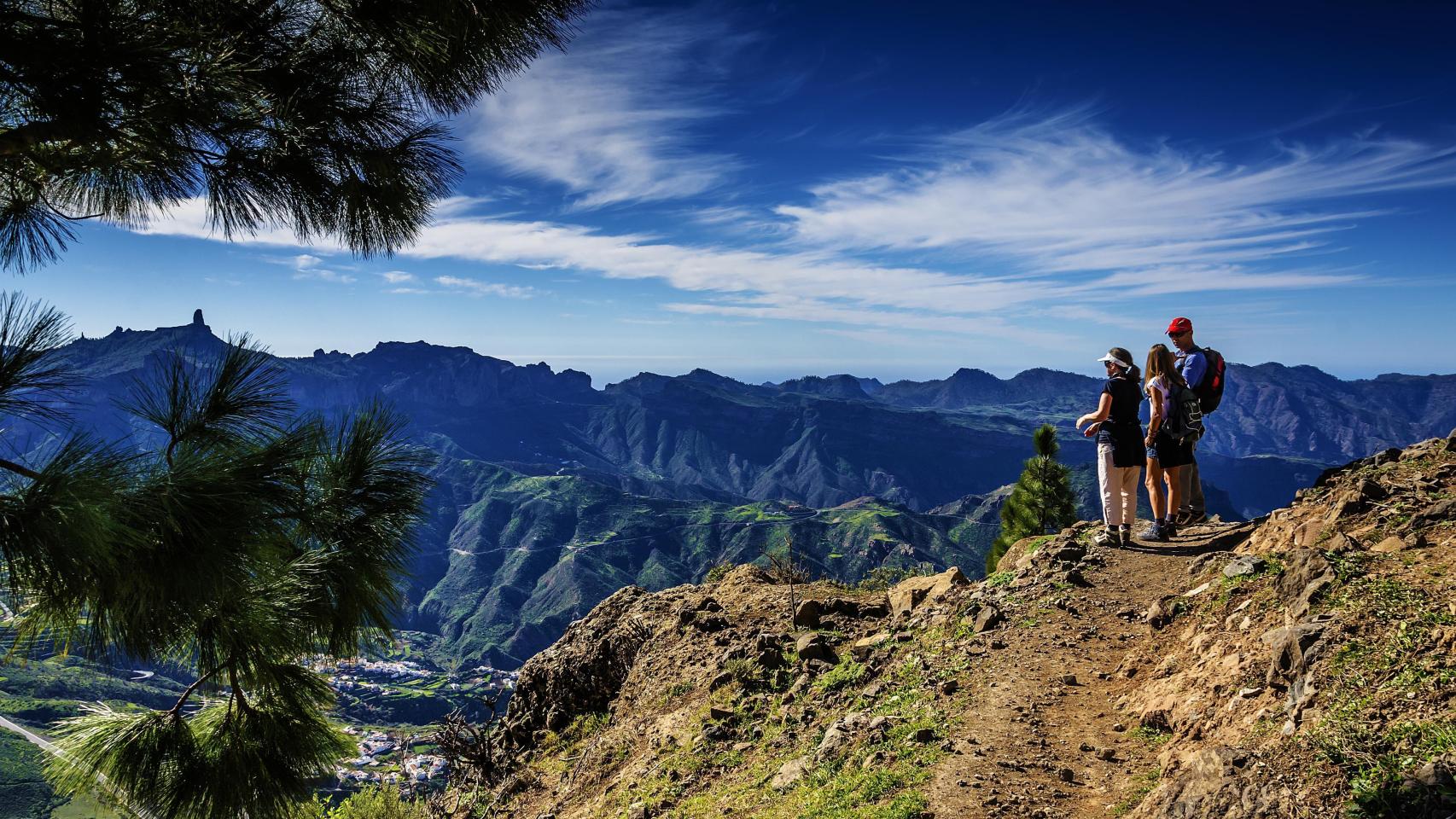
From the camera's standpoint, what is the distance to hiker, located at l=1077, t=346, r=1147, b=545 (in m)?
10.1

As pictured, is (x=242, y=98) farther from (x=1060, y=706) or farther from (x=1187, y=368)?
(x=1187, y=368)

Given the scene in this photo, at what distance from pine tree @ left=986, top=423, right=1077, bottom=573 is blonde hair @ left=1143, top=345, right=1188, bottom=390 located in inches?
659

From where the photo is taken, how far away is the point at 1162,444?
10.1m

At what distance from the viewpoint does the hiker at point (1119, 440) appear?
33.1 ft

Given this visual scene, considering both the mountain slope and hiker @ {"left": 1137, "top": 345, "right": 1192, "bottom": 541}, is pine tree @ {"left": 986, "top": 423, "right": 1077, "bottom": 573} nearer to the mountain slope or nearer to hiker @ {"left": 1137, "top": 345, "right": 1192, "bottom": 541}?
hiker @ {"left": 1137, "top": 345, "right": 1192, "bottom": 541}

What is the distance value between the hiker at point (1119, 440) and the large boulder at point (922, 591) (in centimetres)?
242

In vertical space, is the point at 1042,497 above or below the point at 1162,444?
below

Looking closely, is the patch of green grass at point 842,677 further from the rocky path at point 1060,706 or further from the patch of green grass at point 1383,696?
the patch of green grass at point 1383,696

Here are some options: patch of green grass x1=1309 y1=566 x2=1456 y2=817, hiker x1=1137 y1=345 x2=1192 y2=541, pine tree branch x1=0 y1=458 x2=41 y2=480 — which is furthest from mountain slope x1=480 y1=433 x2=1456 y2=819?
pine tree branch x1=0 y1=458 x2=41 y2=480

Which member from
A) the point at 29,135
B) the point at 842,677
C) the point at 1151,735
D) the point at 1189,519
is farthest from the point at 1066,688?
the point at 29,135

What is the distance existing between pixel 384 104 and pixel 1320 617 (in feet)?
26.7

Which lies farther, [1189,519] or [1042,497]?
[1042,497]

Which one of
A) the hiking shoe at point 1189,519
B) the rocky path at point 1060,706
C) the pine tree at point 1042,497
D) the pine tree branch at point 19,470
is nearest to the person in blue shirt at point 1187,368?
the hiking shoe at point 1189,519

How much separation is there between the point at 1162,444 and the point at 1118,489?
930 millimetres
